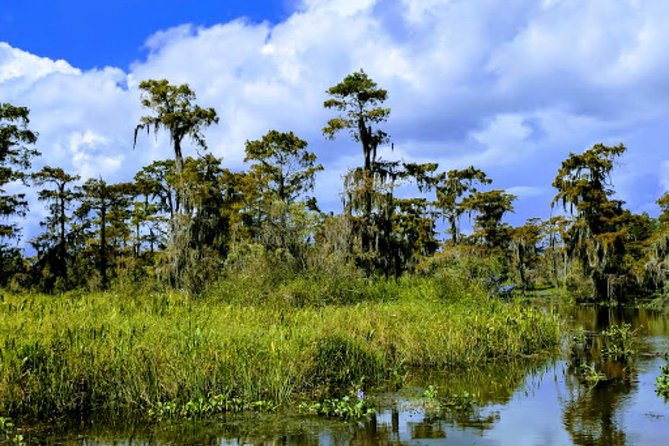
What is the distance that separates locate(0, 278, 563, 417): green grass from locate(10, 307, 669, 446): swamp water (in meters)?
0.58

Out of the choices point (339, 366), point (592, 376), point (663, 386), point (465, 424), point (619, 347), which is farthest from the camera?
point (619, 347)

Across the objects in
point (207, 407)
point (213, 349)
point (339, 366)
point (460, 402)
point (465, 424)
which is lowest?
point (465, 424)

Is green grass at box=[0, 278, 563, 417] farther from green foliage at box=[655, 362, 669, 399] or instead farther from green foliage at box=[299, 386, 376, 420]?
green foliage at box=[655, 362, 669, 399]

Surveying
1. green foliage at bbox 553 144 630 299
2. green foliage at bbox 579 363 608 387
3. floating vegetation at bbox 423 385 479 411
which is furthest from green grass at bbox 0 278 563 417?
green foliage at bbox 553 144 630 299

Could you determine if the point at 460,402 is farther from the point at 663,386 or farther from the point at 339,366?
the point at 663,386

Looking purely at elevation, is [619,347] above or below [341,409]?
above

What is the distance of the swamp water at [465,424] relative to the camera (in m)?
9.00

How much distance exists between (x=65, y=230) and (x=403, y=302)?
25611mm

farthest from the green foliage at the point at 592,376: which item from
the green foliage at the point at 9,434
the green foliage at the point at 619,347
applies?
the green foliage at the point at 9,434

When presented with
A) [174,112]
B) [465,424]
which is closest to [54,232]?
[174,112]

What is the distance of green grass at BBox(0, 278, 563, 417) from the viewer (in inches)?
394

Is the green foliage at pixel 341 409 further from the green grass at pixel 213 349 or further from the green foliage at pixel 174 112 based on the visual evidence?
the green foliage at pixel 174 112

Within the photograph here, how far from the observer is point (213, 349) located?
10.7m

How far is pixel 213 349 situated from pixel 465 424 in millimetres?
4067
